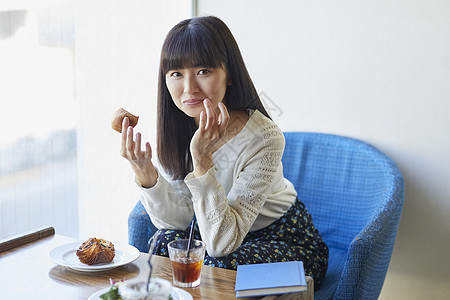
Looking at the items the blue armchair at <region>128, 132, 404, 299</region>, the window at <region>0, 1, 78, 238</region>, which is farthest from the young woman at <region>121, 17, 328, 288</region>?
the window at <region>0, 1, 78, 238</region>

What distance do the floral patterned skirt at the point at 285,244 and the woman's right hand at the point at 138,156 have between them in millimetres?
168

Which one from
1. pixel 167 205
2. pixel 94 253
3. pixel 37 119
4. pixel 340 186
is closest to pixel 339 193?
pixel 340 186

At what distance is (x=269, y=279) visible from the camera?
104 centimetres

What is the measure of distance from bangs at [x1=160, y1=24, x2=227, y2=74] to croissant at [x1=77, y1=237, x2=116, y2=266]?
0.55 metres

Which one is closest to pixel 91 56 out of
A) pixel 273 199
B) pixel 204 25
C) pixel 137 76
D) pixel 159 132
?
pixel 137 76

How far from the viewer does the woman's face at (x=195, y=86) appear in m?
1.43

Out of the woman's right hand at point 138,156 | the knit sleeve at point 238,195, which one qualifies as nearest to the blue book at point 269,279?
the knit sleeve at point 238,195

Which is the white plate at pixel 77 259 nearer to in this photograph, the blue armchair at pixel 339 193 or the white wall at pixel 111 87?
the blue armchair at pixel 339 193

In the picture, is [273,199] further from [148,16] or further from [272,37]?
[148,16]

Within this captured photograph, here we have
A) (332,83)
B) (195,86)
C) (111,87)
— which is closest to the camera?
(195,86)

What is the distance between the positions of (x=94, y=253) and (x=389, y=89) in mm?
1326

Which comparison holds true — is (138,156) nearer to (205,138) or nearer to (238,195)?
(205,138)

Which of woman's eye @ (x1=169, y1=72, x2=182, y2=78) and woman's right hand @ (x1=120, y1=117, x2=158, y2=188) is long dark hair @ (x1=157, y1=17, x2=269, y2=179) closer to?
woman's eye @ (x1=169, y1=72, x2=182, y2=78)

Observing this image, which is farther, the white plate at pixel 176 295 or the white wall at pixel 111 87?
the white wall at pixel 111 87
